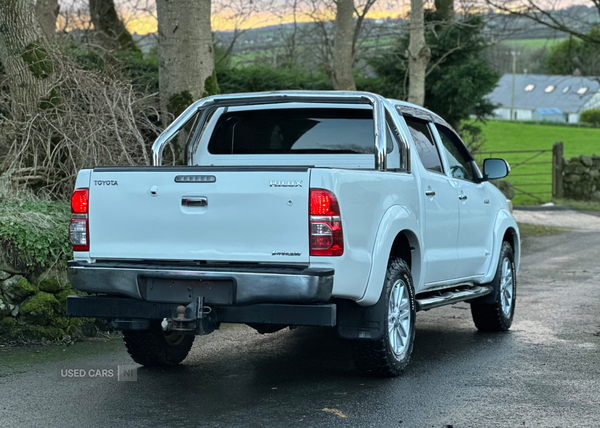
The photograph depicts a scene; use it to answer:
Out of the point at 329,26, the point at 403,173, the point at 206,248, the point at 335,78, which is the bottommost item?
the point at 206,248

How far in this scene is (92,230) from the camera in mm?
5707

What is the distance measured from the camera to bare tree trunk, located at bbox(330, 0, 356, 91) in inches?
650

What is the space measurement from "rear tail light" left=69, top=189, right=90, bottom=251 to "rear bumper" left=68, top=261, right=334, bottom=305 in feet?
0.41

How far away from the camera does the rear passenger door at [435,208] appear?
688 cm

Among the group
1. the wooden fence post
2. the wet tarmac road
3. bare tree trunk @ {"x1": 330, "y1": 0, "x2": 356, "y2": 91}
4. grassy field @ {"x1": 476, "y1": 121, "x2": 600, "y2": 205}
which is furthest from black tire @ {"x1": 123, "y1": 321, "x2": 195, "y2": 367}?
grassy field @ {"x1": 476, "y1": 121, "x2": 600, "y2": 205}

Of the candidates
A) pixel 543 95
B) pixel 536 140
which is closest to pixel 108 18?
pixel 536 140

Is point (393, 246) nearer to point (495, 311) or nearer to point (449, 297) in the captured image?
point (449, 297)

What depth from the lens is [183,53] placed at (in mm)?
11000

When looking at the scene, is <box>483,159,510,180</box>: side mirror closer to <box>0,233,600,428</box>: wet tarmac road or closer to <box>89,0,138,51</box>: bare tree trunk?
<box>0,233,600,428</box>: wet tarmac road

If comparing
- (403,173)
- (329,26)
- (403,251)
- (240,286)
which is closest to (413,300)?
(403,251)

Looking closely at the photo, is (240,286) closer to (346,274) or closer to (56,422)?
(346,274)

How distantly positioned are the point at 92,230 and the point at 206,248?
0.80 meters

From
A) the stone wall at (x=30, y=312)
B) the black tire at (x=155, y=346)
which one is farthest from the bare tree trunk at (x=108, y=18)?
the black tire at (x=155, y=346)

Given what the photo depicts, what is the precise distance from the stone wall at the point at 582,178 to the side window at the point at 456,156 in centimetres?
2097
